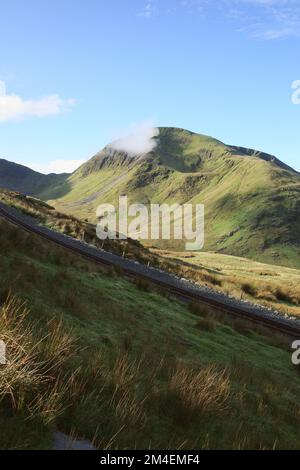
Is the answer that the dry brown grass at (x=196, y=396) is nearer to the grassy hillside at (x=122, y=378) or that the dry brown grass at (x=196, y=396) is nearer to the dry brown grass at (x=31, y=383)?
the grassy hillside at (x=122, y=378)

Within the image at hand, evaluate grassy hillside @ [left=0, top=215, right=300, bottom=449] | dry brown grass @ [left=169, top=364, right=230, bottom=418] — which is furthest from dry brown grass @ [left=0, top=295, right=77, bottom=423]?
dry brown grass @ [left=169, top=364, right=230, bottom=418]

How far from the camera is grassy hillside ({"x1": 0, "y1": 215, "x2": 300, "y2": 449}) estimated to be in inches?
174

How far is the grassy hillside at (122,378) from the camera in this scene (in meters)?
4.43

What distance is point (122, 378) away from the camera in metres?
5.46

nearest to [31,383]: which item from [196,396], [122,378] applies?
[122,378]

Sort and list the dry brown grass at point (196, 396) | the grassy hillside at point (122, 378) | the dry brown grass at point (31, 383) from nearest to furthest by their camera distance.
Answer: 1. the dry brown grass at point (31, 383)
2. the grassy hillside at point (122, 378)
3. the dry brown grass at point (196, 396)

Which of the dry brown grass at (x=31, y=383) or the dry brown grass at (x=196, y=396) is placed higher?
the dry brown grass at (x=31, y=383)

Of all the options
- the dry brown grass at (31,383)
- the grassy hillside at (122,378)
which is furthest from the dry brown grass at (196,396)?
the dry brown grass at (31,383)

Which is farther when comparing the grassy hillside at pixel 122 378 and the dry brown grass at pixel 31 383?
the grassy hillside at pixel 122 378

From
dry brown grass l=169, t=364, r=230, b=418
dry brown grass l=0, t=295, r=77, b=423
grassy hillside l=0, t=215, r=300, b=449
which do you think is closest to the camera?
dry brown grass l=0, t=295, r=77, b=423

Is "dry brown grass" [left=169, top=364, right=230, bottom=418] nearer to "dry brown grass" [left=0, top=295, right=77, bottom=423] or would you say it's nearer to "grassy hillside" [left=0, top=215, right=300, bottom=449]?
"grassy hillside" [left=0, top=215, right=300, bottom=449]

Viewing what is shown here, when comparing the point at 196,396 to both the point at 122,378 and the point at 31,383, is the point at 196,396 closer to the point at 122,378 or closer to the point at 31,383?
the point at 122,378

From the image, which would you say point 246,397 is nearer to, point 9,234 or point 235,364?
point 235,364
